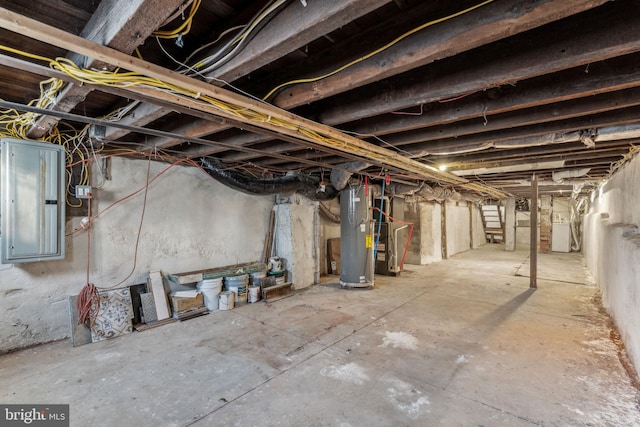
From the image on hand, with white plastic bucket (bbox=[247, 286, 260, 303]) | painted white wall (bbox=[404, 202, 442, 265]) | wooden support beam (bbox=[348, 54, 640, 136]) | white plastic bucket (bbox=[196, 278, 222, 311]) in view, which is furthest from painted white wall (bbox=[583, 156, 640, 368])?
white plastic bucket (bbox=[196, 278, 222, 311])

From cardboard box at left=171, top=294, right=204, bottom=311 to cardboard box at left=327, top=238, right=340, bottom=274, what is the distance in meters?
2.66

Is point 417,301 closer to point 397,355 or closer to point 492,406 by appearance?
point 397,355

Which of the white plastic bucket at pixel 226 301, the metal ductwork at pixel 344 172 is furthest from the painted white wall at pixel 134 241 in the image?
the metal ductwork at pixel 344 172

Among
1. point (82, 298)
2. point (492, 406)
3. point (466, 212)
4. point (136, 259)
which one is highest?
point (466, 212)

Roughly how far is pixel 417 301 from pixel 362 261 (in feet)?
3.29

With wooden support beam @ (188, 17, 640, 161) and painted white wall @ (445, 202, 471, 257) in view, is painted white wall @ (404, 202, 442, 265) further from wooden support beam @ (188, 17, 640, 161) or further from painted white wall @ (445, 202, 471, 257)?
wooden support beam @ (188, 17, 640, 161)

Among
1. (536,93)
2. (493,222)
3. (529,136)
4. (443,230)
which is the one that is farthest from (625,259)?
(493,222)

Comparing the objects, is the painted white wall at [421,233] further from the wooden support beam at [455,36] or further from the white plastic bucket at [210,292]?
the wooden support beam at [455,36]

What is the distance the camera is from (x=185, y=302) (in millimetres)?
3346

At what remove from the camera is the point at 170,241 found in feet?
11.5

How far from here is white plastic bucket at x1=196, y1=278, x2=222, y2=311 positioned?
11.6 feet

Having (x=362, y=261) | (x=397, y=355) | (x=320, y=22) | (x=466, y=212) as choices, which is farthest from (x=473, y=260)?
(x=320, y=22)

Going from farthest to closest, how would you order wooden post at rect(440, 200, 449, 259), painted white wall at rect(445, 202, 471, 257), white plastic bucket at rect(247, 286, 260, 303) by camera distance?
painted white wall at rect(445, 202, 471, 257)
wooden post at rect(440, 200, 449, 259)
white plastic bucket at rect(247, 286, 260, 303)

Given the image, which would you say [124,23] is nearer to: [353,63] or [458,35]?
[353,63]
